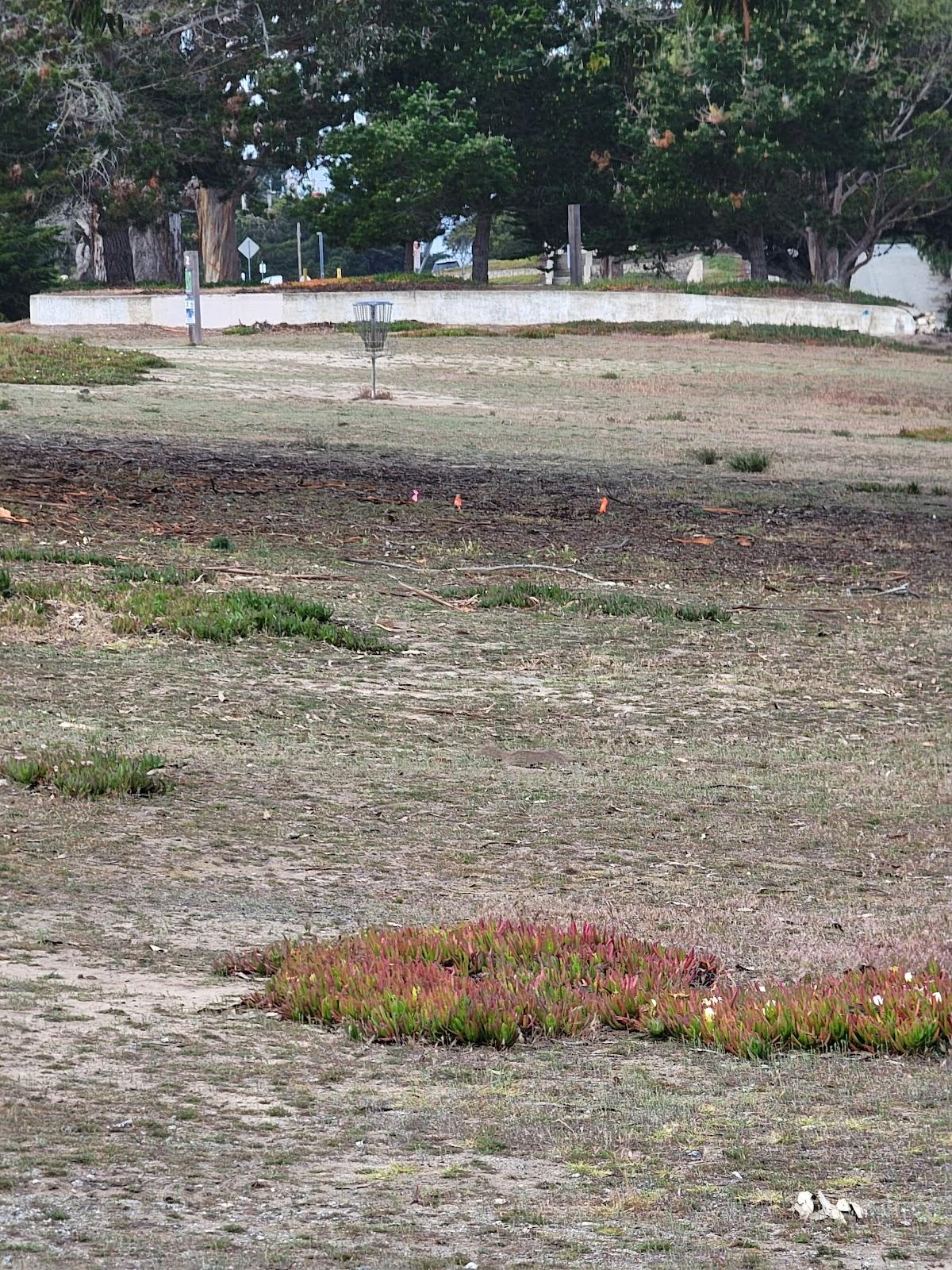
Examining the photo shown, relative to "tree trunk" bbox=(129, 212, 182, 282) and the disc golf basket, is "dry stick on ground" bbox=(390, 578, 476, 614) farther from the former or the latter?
"tree trunk" bbox=(129, 212, 182, 282)

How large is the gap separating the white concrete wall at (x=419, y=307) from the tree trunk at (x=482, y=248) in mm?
8423

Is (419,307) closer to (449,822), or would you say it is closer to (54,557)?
(54,557)

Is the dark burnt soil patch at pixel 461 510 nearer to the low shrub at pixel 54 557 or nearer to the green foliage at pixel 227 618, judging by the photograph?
the low shrub at pixel 54 557

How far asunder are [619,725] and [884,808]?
1.84m

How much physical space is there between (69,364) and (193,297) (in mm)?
7733

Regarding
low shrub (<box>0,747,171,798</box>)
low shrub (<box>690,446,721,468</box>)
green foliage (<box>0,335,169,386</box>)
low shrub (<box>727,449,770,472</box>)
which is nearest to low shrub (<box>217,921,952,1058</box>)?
low shrub (<box>0,747,171,798</box>)

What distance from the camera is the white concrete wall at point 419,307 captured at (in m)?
49.1

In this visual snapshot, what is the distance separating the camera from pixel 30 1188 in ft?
11.6

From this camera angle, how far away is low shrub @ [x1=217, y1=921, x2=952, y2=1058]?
4.68 metres

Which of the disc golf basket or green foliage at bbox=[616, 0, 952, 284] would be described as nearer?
the disc golf basket

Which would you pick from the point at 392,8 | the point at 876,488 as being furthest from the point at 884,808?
the point at 392,8

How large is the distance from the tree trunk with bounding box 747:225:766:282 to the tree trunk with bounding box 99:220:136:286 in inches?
780

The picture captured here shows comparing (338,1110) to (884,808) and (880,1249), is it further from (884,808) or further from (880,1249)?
(884,808)

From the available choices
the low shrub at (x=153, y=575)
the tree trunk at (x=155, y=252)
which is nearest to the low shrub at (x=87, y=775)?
the low shrub at (x=153, y=575)
